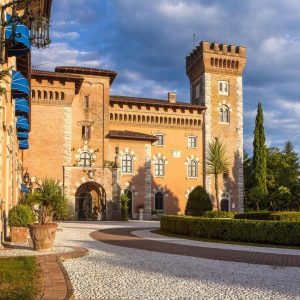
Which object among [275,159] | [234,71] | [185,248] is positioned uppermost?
[234,71]

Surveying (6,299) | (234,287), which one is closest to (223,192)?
(234,287)

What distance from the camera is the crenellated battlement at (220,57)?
51375 millimetres

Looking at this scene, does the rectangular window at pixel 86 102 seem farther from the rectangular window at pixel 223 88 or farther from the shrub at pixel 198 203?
the rectangular window at pixel 223 88

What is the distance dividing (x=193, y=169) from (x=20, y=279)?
4168 centimetres

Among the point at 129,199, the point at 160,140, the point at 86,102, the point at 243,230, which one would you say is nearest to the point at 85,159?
the point at 86,102

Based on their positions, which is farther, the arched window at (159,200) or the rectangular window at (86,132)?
the arched window at (159,200)

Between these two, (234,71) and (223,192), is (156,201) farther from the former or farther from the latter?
(234,71)

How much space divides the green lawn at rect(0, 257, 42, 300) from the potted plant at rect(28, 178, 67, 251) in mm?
2817

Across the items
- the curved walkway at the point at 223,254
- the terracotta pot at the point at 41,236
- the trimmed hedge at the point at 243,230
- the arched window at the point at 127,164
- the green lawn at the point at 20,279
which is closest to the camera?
the green lawn at the point at 20,279

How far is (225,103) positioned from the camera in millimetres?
51688

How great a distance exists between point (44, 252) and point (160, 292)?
→ 6.42 metres

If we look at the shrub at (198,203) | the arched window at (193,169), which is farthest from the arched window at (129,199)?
the shrub at (198,203)

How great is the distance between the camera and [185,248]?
16.1 metres

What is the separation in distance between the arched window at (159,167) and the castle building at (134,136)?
0.10 metres
